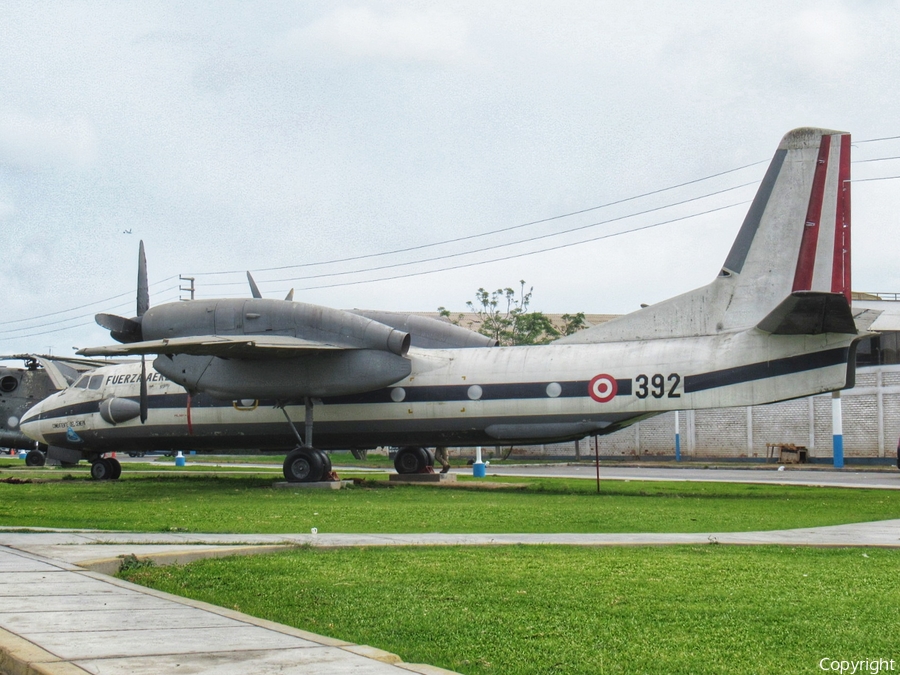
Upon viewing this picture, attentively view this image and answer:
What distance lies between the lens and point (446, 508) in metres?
18.1

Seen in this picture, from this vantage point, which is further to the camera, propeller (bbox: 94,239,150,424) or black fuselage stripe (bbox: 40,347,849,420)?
propeller (bbox: 94,239,150,424)

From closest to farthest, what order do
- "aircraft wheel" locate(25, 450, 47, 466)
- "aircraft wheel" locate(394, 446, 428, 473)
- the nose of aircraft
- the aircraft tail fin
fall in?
1. the aircraft tail fin
2. "aircraft wheel" locate(394, 446, 428, 473)
3. the nose of aircraft
4. "aircraft wheel" locate(25, 450, 47, 466)

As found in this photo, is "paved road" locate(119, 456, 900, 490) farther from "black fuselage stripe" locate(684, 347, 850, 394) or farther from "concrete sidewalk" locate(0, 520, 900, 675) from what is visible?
"concrete sidewalk" locate(0, 520, 900, 675)

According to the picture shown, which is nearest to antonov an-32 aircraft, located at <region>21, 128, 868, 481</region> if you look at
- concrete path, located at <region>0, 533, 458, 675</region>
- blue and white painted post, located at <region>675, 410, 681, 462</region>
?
concrete path, located at <region>0, 533, 458, 675</region>

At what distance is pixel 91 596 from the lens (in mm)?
7742

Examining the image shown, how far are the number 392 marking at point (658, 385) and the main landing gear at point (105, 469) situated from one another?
18.1m

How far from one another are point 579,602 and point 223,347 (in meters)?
17.9

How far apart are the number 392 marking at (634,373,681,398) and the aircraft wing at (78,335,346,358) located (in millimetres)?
8048

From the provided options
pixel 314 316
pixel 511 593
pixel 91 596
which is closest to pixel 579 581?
pixel 511 593

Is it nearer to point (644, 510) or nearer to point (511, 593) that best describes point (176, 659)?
point (511, 593)

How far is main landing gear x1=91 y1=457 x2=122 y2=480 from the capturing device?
1254 inches

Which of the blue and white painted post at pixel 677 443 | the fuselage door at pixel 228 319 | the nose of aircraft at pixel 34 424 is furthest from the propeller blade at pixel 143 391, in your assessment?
the blue and white painted post at pixel 677 443

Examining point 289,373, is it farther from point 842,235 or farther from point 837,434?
point 837,434

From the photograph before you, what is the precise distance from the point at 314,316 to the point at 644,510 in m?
11.8
